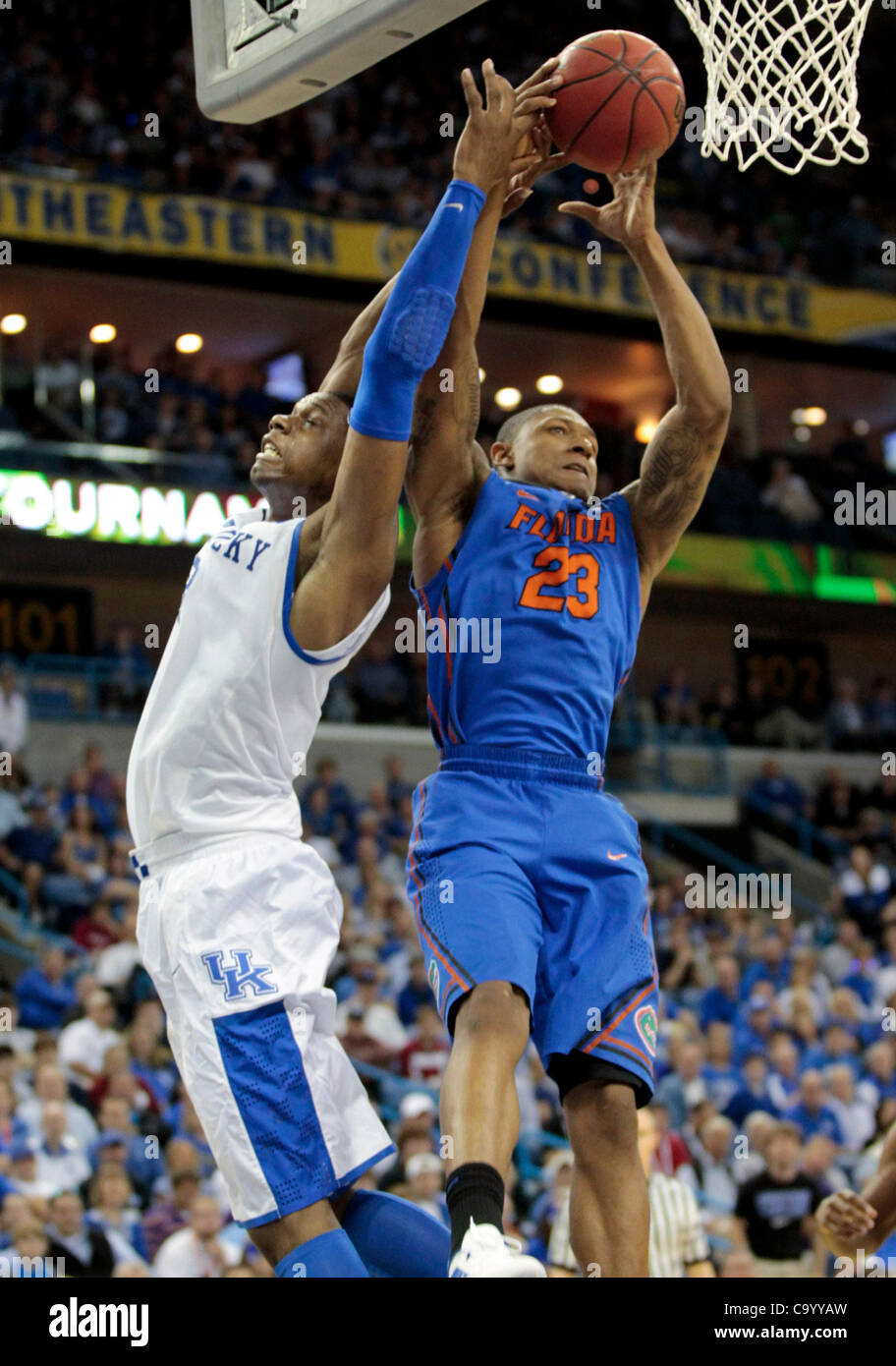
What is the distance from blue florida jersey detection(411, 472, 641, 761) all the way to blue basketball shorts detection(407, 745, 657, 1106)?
0.09 meters

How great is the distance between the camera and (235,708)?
3855 mm

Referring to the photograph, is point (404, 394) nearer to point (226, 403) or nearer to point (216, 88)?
point (216, 88)

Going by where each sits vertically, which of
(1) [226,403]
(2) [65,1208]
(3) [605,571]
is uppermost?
(1) [226,403]

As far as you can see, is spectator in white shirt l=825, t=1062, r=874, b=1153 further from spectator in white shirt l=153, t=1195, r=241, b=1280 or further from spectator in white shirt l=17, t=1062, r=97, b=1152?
spectator in white shirt l=17, t=1062, r=97, b=1152

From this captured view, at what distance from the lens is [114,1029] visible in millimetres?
10156

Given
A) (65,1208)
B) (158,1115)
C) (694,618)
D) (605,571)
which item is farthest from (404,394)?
(694,618)

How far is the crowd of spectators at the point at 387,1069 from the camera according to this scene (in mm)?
8586

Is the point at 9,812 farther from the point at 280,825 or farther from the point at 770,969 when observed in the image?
the point at 280,825

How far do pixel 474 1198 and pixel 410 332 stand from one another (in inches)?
68.2

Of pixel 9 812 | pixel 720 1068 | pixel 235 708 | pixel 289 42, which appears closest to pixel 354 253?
pixel 9 812

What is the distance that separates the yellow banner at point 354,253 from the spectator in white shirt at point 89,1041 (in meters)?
8.01

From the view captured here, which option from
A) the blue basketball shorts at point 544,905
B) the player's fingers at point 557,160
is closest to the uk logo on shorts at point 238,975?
the blue basketball shorts at point 544,905

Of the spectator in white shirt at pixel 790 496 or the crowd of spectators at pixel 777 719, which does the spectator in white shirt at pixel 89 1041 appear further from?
the spectator in white shirt at pixel 790 496
